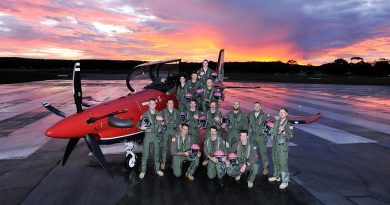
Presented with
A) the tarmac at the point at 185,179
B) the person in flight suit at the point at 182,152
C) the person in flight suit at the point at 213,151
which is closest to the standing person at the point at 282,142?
the tarmac at the point at 185,179

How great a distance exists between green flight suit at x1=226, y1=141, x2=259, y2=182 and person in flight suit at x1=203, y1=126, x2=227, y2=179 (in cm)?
22

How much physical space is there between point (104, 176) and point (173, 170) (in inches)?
64.3

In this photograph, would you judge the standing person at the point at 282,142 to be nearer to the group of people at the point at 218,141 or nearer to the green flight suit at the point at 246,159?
the group of people at the point at 218,141

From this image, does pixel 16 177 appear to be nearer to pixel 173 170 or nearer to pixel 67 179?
pixel 67 179

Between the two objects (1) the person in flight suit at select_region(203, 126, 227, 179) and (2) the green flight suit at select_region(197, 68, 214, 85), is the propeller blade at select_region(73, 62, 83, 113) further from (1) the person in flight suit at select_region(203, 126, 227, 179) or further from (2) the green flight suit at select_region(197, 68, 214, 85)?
(2) the green flight suit at select_region(197, 68, 214, 85)

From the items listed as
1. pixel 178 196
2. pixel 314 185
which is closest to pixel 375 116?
pixel 314 185

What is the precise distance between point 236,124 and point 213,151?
1.17 m

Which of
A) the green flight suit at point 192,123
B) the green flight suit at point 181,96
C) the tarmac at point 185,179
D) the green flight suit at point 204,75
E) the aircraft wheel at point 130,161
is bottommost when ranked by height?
the tarmac at point 185,179

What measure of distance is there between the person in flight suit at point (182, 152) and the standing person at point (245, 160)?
0.82 meters

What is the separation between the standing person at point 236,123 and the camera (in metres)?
7.86

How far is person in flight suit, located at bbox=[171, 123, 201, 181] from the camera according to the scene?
7.04m

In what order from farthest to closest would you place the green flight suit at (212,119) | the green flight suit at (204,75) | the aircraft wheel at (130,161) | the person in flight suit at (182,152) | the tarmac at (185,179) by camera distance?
the green flight suit at (204,75), the green flight suit at (212,119), the aircraft wheel at (130,161), the person in flight suit at (182,152), the tarmac at (185,179)

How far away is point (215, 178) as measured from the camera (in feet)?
23.1

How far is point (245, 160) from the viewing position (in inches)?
265
